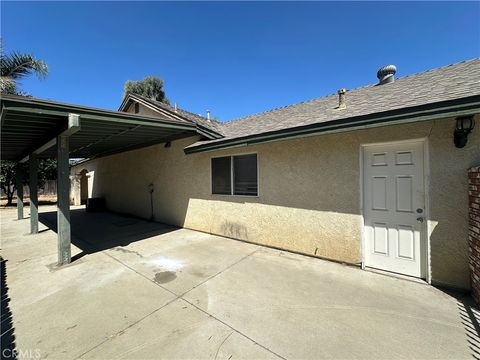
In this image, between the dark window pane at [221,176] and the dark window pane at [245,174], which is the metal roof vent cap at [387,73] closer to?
the dark window pane at [245,174]

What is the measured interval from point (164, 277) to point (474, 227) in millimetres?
5122

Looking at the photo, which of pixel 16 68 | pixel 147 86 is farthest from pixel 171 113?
pixel 147 86

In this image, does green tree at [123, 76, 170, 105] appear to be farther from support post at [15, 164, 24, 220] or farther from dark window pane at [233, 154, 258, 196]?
dark window pane at [233, 154, 258, 196]

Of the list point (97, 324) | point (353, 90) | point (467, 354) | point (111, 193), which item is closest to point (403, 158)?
point (467, 354)

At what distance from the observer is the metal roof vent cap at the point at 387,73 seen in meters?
6.49

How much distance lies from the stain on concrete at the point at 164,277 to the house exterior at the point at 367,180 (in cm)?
259

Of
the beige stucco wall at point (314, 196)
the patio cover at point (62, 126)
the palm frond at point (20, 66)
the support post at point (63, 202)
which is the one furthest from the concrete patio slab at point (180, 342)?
the palm frond at point (20, 66)

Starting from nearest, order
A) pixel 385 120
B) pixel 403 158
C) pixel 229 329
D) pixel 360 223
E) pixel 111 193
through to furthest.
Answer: pixel 229 329, pixel 385 120, pixel 403 158, pixel 360 223, pixel 111 193

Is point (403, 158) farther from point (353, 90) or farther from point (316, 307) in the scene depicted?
point (353, 90)

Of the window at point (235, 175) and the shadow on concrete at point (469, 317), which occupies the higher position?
the window at point (235, 175)

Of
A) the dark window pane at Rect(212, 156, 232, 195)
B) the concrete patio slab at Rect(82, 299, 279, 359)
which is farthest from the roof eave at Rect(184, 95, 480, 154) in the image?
the concrete patio slab at Rect(82, 299, 279, 359)

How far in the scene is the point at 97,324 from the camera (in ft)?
9.34

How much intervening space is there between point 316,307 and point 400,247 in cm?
216

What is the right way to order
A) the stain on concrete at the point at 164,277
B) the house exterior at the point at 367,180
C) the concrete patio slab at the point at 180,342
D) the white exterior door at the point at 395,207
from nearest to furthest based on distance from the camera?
the concrete patio slab at the point at 180,342
the house exterior at the point at 367,180
the white exterior door at the point at 395,207
the stain on concrete at the point at 164,277
